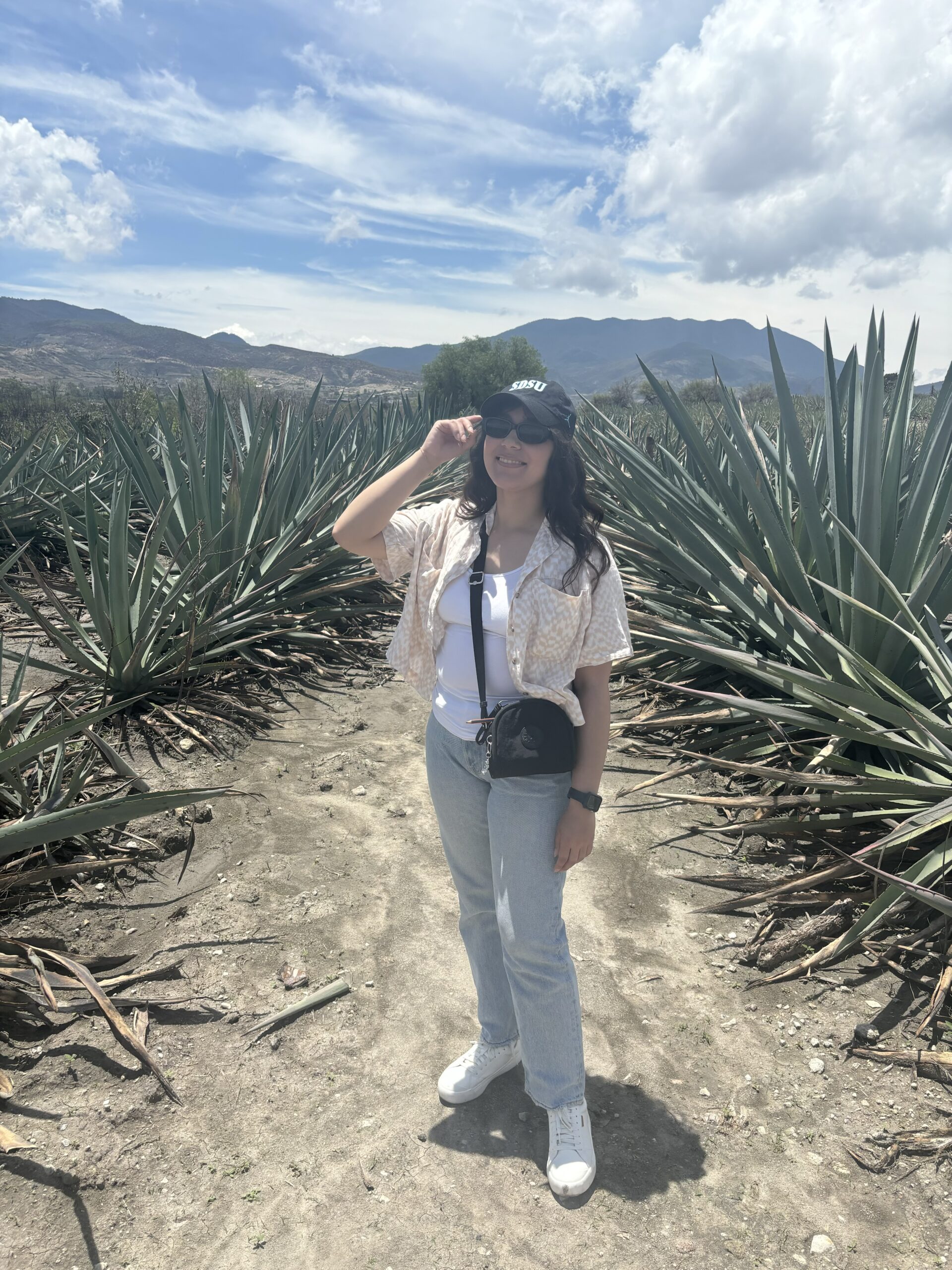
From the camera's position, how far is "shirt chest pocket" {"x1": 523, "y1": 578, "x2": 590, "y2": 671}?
157 centimetres

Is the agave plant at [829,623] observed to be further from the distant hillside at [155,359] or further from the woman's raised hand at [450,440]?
the distant hillside at [155,359]

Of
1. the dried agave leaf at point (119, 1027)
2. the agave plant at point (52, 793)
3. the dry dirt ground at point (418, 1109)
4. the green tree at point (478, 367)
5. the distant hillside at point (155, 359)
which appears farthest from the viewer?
the distant hillside at point (155, 359)

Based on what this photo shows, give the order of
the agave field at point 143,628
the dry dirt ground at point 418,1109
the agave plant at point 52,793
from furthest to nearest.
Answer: the agave field at point 143,628
the agave plant at point 52,793
the dry dirt ground at point 418,1109

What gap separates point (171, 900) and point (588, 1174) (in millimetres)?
1525

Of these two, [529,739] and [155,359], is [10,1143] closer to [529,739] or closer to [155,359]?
[529,739]

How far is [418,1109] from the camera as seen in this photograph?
1844 mm

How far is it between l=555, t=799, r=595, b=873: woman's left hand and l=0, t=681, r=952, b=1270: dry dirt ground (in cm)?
69

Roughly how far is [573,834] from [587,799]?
73 millimetres

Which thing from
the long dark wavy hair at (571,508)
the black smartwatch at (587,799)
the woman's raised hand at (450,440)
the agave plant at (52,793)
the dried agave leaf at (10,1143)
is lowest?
the dried agave leaf at (10,1143)

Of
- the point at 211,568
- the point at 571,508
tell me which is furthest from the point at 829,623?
the point at 211,568

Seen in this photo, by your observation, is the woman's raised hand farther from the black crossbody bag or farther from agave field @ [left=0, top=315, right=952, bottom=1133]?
agave field @ [left=0, top=315, right=952, bottom=1133]

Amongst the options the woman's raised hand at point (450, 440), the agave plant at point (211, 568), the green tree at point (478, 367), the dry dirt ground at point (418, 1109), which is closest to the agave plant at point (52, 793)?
the dry dirt ground at point (418, 1109)

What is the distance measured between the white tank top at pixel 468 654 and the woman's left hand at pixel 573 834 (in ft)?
0.80

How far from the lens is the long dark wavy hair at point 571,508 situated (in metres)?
1.63
